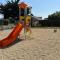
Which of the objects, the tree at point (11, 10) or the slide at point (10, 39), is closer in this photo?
the slide at point (10, 39)

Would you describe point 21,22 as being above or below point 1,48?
above

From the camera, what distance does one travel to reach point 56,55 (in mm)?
8086

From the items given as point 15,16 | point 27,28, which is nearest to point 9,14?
point 15,16

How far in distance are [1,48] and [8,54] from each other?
1.59 m

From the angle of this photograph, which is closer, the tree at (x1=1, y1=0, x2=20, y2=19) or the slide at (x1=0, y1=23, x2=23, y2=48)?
the slide at (x1=0, y1=23, x2=23, y2=48)

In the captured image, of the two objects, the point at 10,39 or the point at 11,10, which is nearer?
the point at 10,39

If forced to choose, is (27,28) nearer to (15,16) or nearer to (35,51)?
(35,51)

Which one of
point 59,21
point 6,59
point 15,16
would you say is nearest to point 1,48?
point 6,59

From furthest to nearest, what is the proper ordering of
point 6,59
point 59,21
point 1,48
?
point 59,21
point 1,48
point 6,59

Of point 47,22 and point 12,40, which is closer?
point 12,40

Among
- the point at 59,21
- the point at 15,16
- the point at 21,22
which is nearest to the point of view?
the point at 21,22

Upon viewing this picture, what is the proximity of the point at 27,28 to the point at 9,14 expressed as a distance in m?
42.1

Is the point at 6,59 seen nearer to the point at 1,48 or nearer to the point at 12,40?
the point at 1,48

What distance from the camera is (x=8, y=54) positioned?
861cm
